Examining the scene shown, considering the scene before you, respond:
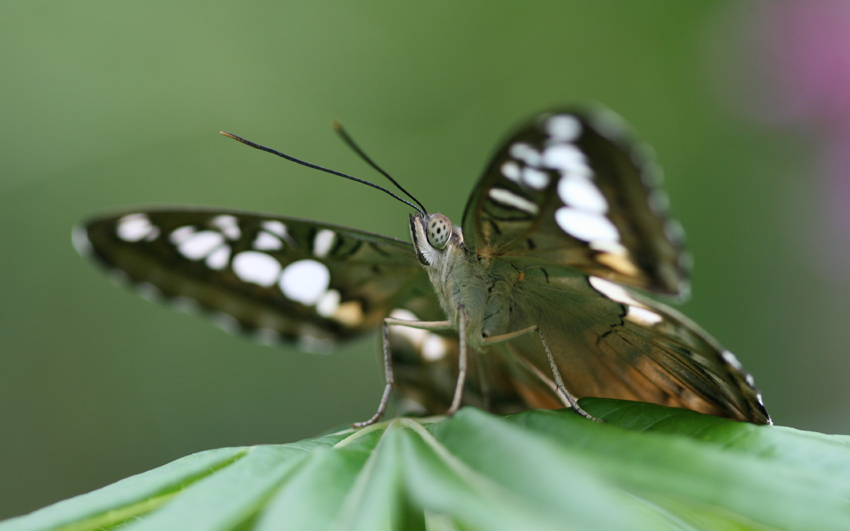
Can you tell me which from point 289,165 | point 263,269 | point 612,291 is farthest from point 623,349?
point 289,165

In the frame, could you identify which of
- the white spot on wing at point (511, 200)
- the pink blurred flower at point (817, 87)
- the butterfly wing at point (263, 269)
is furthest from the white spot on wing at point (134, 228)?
the pink blurred flower at point (817, 87)

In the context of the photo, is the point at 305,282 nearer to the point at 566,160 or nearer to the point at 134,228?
the point at 134,228

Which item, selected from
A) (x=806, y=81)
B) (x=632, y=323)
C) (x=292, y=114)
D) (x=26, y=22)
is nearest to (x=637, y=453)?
(x=632, y=323)

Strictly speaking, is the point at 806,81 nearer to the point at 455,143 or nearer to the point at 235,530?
the point at 455,143

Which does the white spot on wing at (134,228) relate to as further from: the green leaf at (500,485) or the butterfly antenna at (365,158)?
the green leaf at (500,485)

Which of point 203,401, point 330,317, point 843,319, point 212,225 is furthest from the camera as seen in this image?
point 203,401

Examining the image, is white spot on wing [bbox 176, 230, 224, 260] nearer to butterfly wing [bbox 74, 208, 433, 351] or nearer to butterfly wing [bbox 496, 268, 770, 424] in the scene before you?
butterfly wing [bbox 74, 208, 433, 351]

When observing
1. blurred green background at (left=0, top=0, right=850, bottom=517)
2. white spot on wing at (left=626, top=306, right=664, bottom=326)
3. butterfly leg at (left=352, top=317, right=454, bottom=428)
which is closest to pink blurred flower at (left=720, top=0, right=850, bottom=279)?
blurred green background at (left=0, top=0, right=850, bottom=517)
